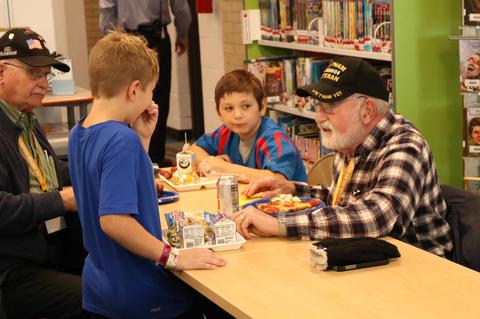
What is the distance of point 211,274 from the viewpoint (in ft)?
8.43

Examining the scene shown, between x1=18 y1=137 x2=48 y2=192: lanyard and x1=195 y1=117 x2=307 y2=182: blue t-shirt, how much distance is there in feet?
3.09

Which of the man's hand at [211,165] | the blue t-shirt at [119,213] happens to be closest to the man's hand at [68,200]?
the blue t-shirt at [119,213]

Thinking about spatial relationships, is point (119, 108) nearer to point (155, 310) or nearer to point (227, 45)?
point (155, 310)

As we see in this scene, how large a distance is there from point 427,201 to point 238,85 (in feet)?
4.33

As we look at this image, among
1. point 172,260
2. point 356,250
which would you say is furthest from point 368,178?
point 172,260

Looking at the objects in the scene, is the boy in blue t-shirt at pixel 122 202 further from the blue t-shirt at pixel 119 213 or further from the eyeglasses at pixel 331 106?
the eyeglasses at pixel 331 106

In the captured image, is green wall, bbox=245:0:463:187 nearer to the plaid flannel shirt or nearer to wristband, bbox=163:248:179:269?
the plaid flannel shirt

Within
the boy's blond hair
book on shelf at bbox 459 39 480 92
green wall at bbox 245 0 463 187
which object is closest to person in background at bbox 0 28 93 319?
the boy's blond hair

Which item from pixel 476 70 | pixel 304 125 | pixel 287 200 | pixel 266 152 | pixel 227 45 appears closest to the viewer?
pixel 287 200

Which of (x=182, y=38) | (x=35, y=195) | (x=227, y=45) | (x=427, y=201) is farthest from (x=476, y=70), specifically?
(x=182, y=38)

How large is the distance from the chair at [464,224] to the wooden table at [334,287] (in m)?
0.21

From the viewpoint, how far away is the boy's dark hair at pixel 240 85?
156 inches

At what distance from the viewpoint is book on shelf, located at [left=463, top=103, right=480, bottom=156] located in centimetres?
455

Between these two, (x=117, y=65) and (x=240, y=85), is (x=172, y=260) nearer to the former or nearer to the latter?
(x=117, y=65)
